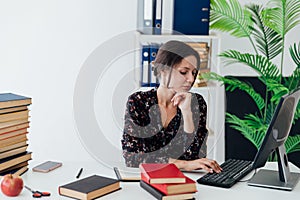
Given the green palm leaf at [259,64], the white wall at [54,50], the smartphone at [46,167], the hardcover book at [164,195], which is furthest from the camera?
the white wall at [54,50]

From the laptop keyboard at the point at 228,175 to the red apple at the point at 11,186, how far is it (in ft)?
2.01

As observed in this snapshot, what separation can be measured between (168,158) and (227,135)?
1.08 m

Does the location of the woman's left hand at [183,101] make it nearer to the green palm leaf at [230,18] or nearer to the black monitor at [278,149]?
the black monitor at [278,149]

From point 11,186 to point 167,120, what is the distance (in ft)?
2.69

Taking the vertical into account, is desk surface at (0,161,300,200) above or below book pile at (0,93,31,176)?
below

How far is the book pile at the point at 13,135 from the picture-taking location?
1.79 meters

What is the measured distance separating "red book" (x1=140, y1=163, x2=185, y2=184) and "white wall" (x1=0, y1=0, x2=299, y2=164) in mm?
1554

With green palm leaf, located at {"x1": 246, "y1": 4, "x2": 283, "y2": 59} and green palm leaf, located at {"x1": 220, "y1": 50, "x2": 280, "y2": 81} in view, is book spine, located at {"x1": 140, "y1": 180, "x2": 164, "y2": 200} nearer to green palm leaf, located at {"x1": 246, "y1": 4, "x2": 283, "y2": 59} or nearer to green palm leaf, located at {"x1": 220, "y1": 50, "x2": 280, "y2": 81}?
green palm leaf, located at {"x1": 220, "y1": 50, "x2": 280, "y2": 81}

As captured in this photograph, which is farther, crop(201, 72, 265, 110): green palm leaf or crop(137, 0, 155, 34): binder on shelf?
crop(137, 0, 155, 34): binder on shelf

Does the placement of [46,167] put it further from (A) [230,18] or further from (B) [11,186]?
(A) [230,18]

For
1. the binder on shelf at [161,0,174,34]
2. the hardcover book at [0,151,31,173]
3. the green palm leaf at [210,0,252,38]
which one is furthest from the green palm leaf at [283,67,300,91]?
the hardcover book at [0,151,31,173]

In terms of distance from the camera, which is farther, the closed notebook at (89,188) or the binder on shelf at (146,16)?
the binder on shelf at (146,16)

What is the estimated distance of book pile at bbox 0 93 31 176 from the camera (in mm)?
1792

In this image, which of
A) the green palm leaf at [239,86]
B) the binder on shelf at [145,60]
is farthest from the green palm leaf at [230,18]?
the binder on shelf at [145,60]
